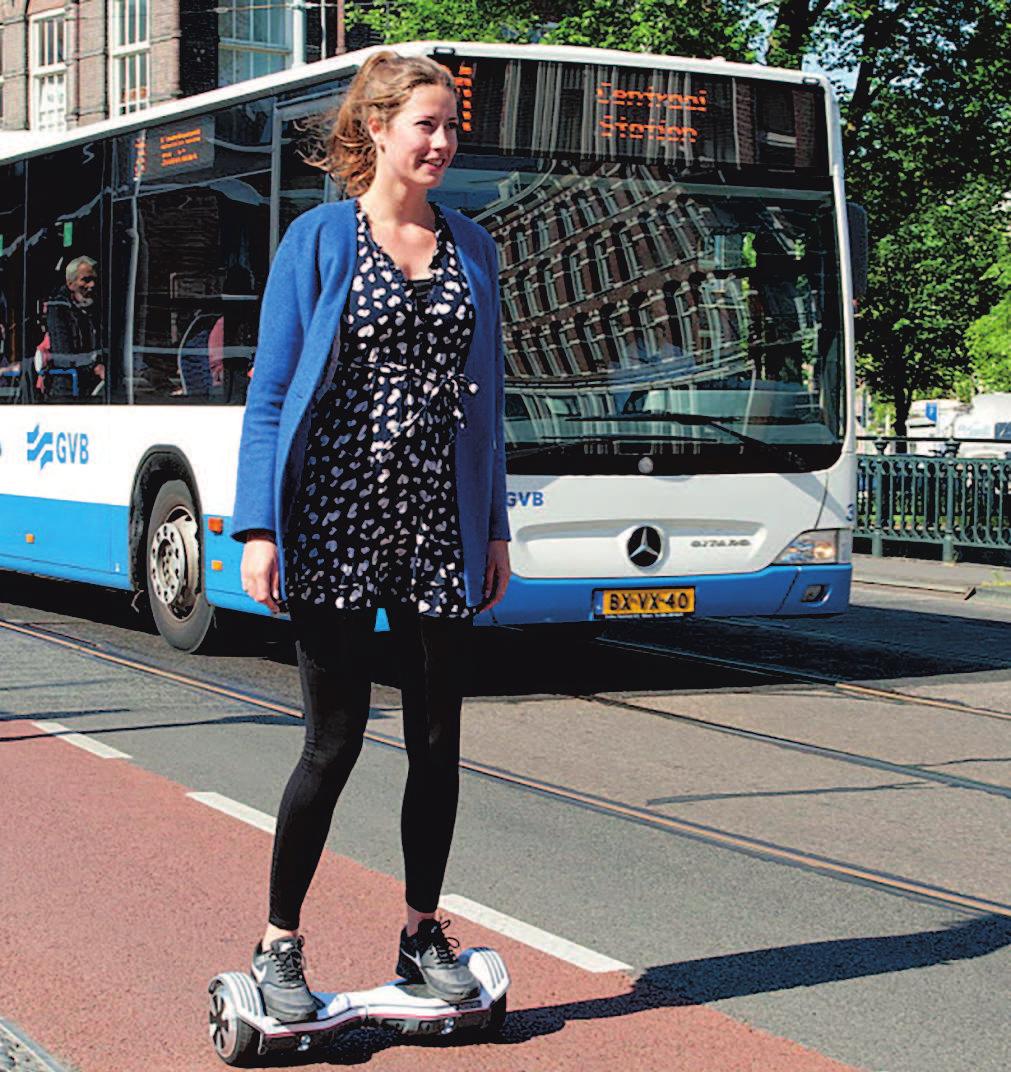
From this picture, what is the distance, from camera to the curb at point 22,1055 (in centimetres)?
402

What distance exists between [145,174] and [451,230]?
760cm

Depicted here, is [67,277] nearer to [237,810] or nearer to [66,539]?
[66,539]

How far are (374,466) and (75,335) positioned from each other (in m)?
8.61

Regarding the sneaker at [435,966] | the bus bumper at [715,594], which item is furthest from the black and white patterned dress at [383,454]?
Answer: the bus bumper at [715,594]

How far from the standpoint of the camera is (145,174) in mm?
11445

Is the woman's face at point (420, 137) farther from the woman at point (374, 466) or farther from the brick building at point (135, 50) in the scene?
the brick building at point (135, 50)

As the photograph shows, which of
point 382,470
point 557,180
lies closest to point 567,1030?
point 382,470

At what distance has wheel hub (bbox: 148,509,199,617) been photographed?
10938 mm

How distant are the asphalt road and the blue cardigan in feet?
1.24

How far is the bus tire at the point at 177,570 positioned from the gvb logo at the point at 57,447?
3.15 ft

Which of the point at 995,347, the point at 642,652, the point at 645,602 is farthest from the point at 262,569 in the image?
the point at 995,347

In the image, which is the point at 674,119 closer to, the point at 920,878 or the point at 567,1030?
the point at 920,878

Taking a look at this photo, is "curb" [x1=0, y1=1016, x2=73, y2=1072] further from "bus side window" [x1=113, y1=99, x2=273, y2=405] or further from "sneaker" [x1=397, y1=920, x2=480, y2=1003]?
"bus side window" [x1=113, y1=99, x2=273, y2=405]

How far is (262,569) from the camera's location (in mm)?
3986
